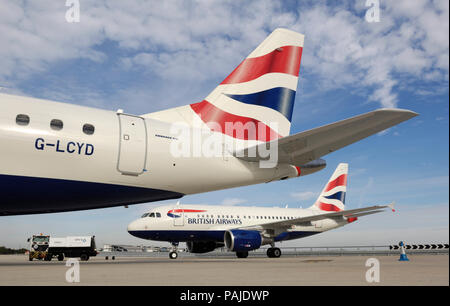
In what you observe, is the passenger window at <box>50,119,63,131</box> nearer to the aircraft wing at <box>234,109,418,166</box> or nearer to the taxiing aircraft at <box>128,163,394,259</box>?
the aircraft wing at <box>234,109,418,166</box>

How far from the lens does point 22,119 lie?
7.12m

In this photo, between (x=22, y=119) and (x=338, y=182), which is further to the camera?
(x=338, y=182)

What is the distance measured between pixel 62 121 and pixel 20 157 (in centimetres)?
107

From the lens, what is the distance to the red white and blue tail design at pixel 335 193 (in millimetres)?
36344

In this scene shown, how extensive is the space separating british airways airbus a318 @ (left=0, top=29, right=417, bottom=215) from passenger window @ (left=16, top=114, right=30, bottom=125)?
18 millimetres

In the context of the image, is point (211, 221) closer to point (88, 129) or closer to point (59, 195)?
point (59, 195)

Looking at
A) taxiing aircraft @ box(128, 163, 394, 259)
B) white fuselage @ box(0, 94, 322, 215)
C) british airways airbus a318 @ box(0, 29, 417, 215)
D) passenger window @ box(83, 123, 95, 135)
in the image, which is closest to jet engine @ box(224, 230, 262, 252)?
taxiing aircraft @ box(128, 163, 394, 259)

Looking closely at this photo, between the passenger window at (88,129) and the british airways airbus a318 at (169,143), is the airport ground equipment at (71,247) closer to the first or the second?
the british airways airbus a318 at (169,143)

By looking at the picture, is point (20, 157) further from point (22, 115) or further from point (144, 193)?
point (144, 193)

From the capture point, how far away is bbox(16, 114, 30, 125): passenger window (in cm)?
707

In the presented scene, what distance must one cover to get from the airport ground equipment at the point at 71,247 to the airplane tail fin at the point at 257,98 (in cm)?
1777

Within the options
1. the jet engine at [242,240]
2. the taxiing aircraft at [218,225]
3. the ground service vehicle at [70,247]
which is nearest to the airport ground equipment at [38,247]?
the ground service vehicle at [70,247]

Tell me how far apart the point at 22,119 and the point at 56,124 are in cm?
62

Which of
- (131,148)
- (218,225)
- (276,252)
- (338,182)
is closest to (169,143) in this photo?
(131,148)
